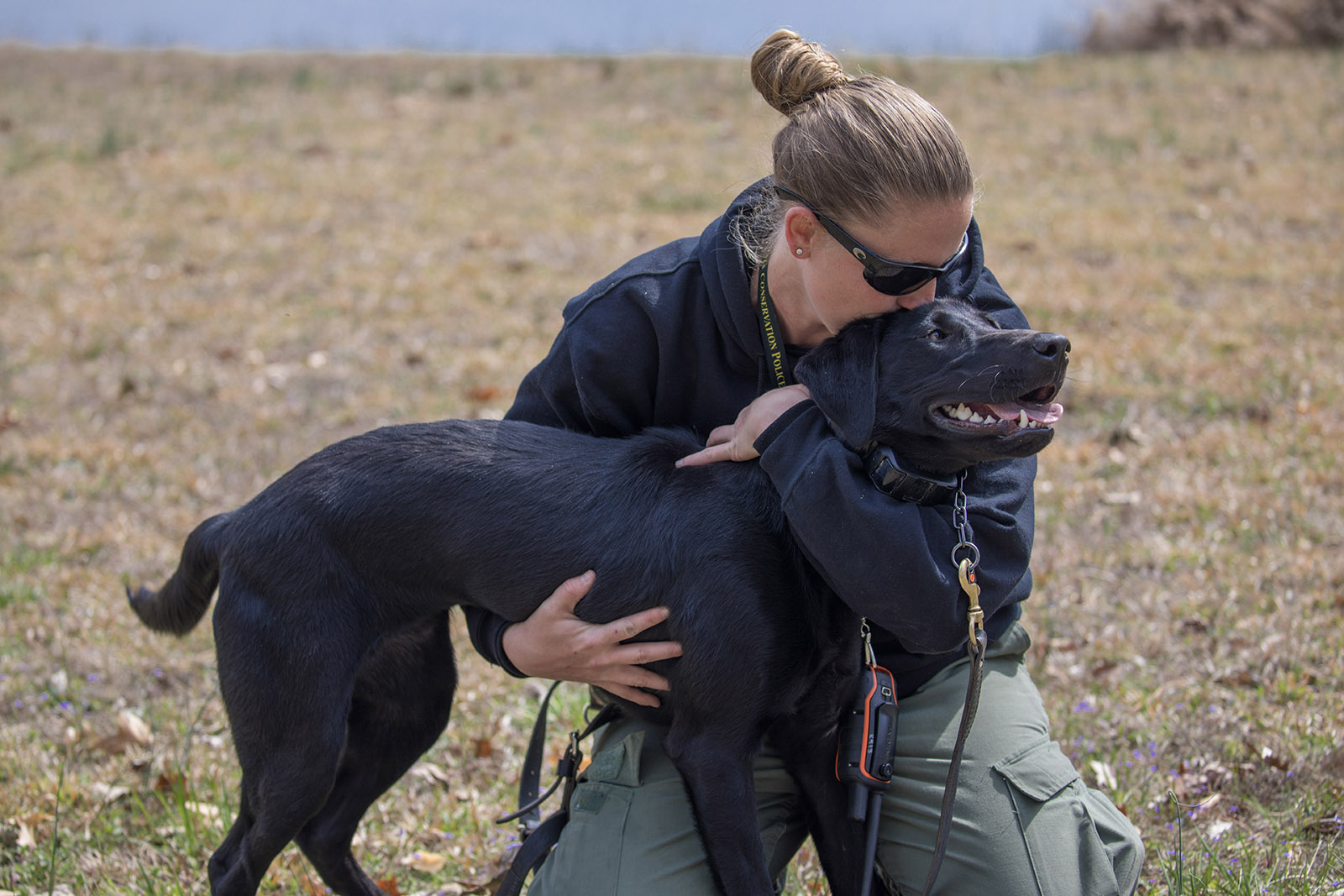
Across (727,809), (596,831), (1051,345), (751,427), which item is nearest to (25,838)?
(596,831)

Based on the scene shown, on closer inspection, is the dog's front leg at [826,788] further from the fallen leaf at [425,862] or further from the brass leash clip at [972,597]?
the fallen leaf at [425,862]

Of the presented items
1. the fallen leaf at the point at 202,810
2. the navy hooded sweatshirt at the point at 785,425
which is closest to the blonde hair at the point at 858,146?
the navy hooded sweatshirt at the point at 785,425

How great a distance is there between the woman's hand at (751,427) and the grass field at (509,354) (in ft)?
2.07

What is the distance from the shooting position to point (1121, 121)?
9.95 meters

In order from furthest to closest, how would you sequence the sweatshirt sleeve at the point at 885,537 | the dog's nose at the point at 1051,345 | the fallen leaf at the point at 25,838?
the fallen leaf at the point at 25,838, the sweatshirt sleeve at the point at 885,537, the dog's nose at the point at 1051,345

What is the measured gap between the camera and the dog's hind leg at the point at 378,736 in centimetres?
252

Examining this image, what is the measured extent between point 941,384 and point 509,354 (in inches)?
163

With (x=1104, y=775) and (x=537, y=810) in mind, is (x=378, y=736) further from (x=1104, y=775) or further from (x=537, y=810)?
(x=1104, y=775)

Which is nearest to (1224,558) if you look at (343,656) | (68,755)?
(343,656)

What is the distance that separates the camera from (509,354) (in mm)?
6004

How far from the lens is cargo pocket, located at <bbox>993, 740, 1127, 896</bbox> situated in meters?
2.23

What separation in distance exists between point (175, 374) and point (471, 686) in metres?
3.32

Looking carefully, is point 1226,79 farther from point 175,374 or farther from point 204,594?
point 204,594

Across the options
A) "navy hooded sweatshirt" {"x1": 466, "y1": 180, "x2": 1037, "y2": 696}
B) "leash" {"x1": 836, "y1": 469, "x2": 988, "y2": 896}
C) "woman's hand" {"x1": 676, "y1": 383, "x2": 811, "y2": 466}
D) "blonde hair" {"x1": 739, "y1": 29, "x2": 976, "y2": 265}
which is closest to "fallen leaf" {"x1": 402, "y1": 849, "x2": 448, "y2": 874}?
"navy hooded sweatshirt" {"x1": 466, "y1": 180, "x2": 1037, "y2": 696}
